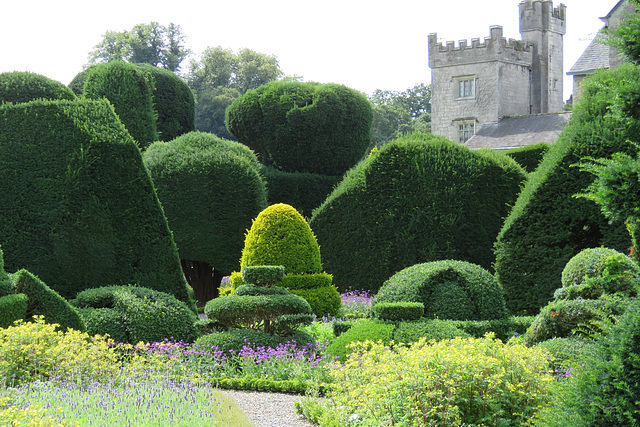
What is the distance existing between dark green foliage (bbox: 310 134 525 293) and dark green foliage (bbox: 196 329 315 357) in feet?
13.9

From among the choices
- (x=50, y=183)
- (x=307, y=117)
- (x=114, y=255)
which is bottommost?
(x=114, y=255)

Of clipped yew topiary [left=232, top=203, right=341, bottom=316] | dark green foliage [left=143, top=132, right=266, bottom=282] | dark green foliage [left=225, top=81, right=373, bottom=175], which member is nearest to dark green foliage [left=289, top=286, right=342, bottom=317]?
clipped yew topiary [left=232, top=203, right=341, bottom=316]

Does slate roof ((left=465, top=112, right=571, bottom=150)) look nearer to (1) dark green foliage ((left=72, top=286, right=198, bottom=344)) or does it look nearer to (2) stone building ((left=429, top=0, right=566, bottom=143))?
(2) stone building ((left=429, top=0, right=566, bottom=143))

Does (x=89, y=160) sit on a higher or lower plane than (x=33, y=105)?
lower

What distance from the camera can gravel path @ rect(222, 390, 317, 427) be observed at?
5.96 m

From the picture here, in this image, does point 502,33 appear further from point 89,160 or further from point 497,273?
point 89,160

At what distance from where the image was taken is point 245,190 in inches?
593

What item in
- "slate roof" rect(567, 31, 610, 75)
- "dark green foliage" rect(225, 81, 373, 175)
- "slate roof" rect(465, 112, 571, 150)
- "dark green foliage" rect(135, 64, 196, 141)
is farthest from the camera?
"slate roof" rect(465, 112, 571, 150)

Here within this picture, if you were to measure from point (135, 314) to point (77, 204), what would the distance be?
1974mm

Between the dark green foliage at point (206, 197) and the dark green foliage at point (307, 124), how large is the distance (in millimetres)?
5700

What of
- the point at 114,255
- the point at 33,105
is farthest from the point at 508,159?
the point at 33,105

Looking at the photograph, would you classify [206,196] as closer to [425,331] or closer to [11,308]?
[11,308]

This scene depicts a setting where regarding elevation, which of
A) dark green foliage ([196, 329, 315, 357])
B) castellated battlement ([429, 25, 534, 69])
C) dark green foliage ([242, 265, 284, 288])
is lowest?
dark green foliage ([196, 329, 315, 357])

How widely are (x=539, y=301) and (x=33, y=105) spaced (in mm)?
8423
